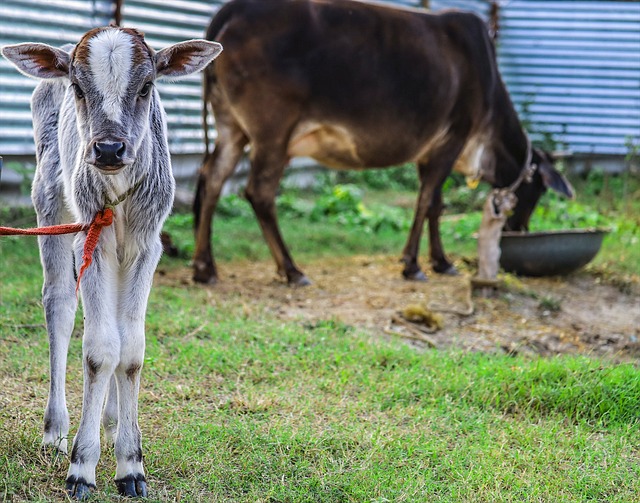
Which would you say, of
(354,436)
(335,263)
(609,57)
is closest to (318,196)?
(335,263)

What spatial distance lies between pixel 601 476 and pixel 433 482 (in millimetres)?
692

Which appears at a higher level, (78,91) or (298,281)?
(78,91)

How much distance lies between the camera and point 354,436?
3.73 m

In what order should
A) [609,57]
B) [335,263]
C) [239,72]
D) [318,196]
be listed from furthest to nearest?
[609,57] → [318,196] → [335,263] → [239,72]

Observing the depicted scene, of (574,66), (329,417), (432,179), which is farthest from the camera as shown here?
(574,66)

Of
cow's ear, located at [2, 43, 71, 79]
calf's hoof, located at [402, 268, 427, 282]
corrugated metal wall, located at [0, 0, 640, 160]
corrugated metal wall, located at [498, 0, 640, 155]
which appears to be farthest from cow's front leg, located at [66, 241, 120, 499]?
corrugated metal wall, located at [498, 0, 640, 155]

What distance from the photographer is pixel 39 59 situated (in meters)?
3.25

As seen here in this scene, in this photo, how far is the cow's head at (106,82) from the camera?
300 centimetres

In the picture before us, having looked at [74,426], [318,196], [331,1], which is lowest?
[318,196]

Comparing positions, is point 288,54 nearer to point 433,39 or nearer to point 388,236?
point 433,39

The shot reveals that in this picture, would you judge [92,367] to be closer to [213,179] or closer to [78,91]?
[78,91]

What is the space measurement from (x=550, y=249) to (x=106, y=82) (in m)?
4.56

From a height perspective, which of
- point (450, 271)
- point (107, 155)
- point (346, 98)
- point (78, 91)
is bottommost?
point (450, 271)

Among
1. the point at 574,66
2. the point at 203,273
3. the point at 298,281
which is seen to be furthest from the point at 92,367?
the point at 574,66
